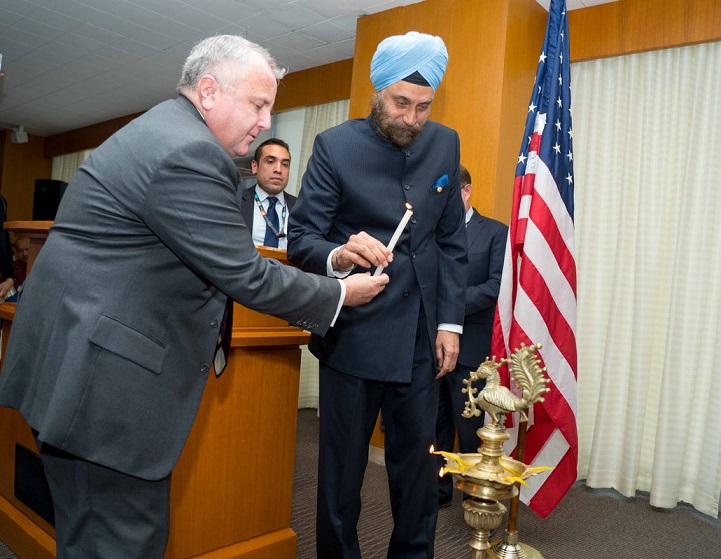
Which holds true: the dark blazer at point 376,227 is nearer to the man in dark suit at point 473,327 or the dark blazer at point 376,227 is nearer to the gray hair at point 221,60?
the gray hair at point 221,60

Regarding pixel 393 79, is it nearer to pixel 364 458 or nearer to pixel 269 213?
pixel 364 458

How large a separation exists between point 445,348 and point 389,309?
0.22 metres

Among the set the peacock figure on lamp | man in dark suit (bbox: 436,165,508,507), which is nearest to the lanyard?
man in dark suit (bbox: 436,165,508,507)

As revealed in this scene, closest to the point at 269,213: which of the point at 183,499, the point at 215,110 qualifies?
the point at 183,499

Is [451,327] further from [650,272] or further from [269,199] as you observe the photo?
[650,272]

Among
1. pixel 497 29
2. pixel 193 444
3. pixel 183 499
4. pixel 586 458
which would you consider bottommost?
pixel 586 458

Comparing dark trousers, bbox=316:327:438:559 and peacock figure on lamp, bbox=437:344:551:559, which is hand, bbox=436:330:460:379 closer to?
dark trousers, bbox=316:327:438:559

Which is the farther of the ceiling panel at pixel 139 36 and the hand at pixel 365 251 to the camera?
the ceiling panel at pixel 139 36

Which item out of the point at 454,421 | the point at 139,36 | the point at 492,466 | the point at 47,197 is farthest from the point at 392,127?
the point at 139,36

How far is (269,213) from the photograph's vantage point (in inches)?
142

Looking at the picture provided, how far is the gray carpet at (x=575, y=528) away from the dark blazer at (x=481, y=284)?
791mm

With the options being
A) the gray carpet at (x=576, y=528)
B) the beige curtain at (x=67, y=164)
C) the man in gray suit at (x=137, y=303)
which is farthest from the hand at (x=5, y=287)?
the beige curtain at (x=67, y=164)

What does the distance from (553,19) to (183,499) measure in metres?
2.34

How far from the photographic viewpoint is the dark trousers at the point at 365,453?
1.76 m
